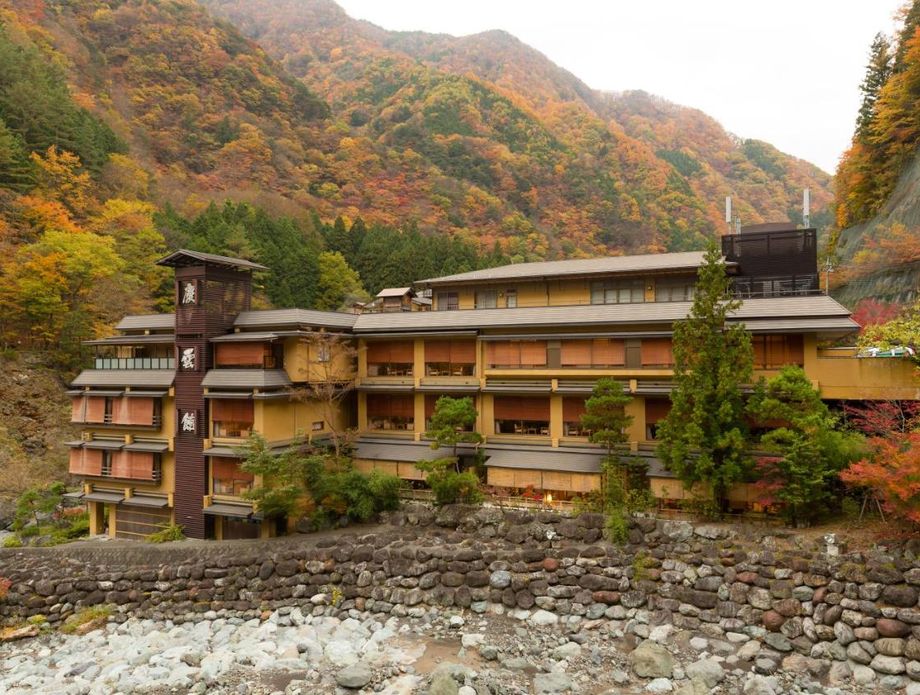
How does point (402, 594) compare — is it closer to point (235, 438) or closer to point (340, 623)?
point (340, 623)

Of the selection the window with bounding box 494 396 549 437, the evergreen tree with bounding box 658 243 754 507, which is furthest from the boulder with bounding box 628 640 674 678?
the window with bounding box 494 396 549 437

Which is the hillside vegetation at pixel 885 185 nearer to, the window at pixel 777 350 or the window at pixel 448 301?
the window at pixel 777 350

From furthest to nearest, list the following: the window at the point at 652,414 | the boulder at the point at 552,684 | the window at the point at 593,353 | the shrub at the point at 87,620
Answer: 1. the window at the point at 593,353
2. the window at the point at 652,414
3. the shrub at the point at 87,620
4. the boulder at the point at 552,684

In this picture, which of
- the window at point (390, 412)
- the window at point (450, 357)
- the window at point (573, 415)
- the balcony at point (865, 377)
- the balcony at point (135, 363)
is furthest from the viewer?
the window at point (390, 412)

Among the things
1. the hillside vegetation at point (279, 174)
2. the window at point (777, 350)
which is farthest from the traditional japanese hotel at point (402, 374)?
the hillside vegetation at point (279, 174)

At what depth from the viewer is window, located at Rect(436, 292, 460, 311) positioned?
3155 centimetres

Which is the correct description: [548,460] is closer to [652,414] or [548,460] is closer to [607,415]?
[607,415]

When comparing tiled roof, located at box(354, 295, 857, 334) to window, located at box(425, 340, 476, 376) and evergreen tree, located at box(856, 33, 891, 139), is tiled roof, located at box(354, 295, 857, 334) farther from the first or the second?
evergreen tree, located at box(856, 33, 891, 139)

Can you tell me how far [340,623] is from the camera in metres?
18.1

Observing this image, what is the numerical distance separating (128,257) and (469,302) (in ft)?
90.7

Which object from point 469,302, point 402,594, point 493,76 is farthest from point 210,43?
point 402,594

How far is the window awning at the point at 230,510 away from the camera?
73.5 feet

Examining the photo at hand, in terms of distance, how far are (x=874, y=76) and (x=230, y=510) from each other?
182 feet

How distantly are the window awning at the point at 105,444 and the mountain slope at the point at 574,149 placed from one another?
58848 millimetres
